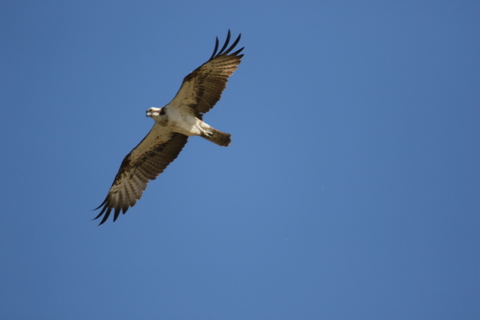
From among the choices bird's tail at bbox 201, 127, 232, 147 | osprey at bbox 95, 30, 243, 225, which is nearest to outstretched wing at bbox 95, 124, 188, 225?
osprey at bbox 95, 30, 243, 225

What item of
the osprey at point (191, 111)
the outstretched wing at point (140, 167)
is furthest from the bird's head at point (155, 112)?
the outstretched wing at point (140, 167)

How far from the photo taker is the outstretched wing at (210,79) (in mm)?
11023

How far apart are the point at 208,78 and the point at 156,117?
128 cm

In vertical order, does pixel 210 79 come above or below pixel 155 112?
above

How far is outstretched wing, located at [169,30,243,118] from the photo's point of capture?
11.0 meters

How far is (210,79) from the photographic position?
1111 centimetres

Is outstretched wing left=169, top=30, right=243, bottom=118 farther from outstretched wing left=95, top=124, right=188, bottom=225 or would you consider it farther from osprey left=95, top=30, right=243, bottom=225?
outstretched wing left=95, top=124, right=188, bottom=225

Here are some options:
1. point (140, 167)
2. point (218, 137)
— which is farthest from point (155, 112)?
point (140, 167)

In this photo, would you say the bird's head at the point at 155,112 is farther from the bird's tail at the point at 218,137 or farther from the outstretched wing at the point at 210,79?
the bird's tail at the point at 218,137

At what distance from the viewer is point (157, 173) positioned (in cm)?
1230

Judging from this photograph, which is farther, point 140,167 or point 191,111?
point 140,167

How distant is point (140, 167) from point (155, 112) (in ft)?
5.65

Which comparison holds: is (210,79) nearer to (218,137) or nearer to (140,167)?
(218,137)

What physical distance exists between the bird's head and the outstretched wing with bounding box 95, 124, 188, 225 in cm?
72
